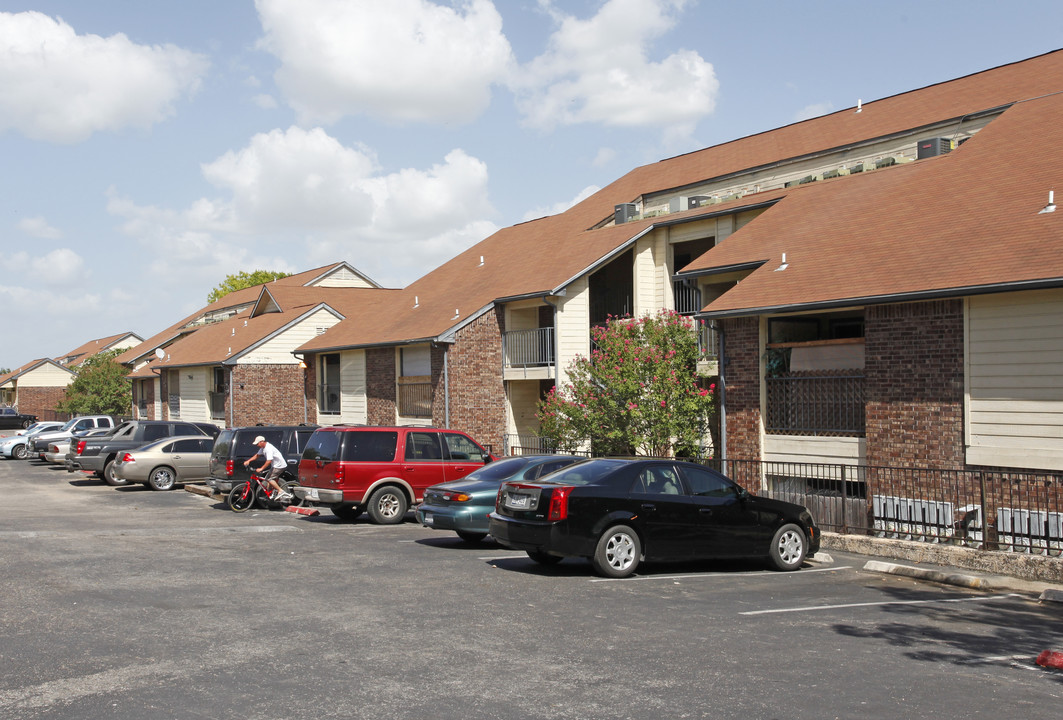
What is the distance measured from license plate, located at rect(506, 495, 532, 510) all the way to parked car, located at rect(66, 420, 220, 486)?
1781 centimetres

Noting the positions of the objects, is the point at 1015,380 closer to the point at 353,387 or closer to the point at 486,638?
the point at 486,638

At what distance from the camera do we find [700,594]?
1089cm

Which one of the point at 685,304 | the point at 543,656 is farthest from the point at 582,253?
the point at 543,656

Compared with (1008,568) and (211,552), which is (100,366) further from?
(1008,568)

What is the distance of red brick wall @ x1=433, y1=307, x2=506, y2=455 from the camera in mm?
27719

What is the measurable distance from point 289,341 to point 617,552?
30.8m

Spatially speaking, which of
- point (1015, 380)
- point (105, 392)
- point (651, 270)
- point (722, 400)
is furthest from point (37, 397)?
point (1015, 380)

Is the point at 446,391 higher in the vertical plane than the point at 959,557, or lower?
higher

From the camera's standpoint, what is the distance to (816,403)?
59.6 ft

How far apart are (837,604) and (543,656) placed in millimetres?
4175

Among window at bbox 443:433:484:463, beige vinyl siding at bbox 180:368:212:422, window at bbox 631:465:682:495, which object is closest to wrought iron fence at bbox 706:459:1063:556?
window at bbox 631:465:682:495

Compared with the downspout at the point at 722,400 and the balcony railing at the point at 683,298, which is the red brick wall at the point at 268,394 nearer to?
the balcony railing at the point at 683,298

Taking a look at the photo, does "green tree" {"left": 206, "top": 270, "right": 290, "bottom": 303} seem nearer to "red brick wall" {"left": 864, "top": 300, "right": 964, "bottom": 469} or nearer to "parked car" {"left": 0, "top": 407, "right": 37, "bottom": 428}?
"parked car" {"left": 0, "top": 407, "right": 37, "bottom": 428}

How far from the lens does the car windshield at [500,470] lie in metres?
15.5
